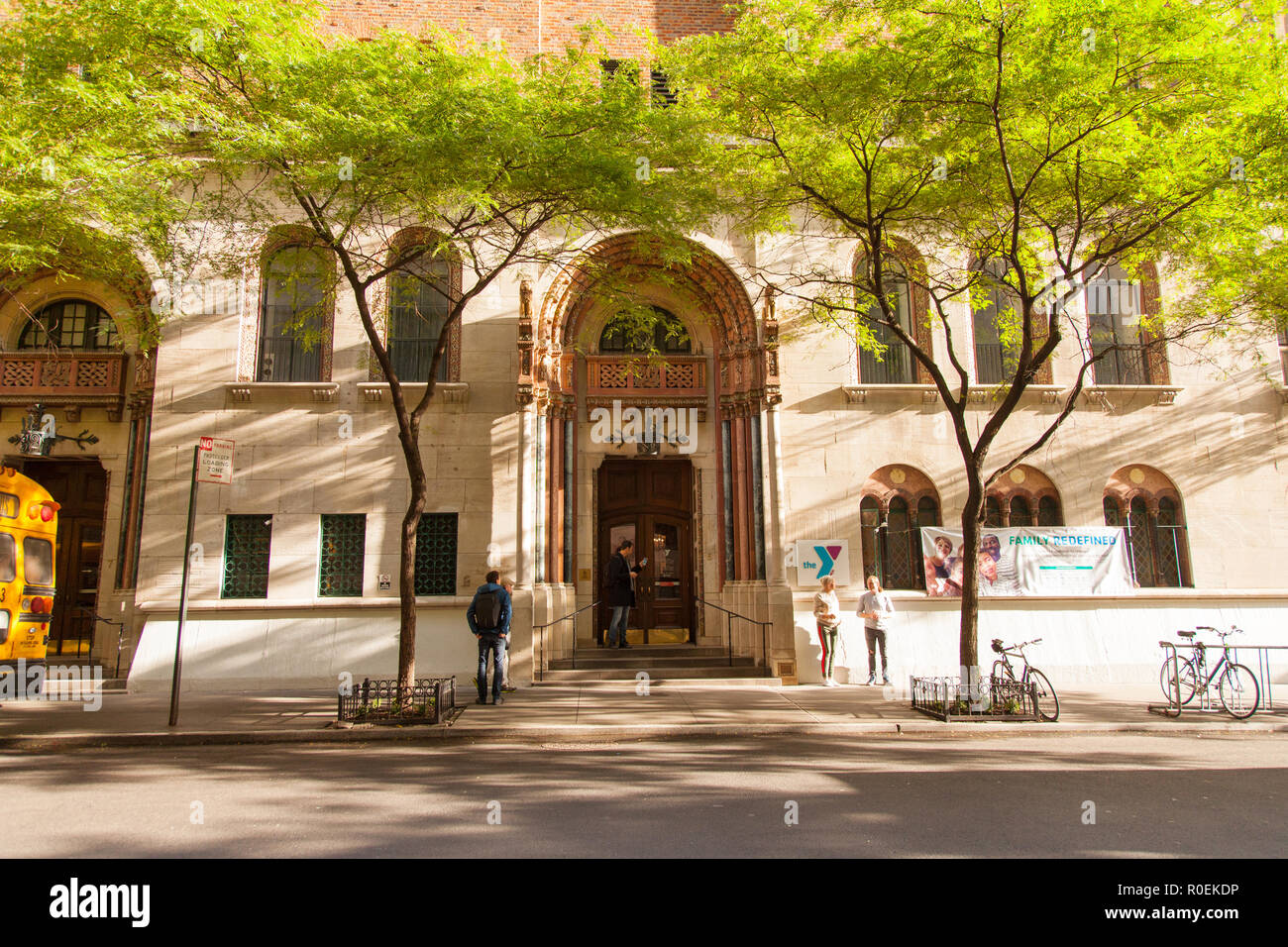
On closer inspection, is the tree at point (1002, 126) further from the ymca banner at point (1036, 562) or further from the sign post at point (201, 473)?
the sign post at point (201, 473)

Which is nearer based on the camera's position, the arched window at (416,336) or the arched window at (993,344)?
the arched window at (416,336)

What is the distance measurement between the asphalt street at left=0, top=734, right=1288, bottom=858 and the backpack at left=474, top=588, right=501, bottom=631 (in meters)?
2.53

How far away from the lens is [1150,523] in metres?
15.8

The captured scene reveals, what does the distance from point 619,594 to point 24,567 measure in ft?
33.0

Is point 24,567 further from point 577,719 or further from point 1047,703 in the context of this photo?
point 1047,703

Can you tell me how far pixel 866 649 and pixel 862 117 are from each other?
9344 mm

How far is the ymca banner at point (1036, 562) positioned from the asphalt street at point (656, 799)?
19.4 feet

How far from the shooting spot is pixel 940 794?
259 inches

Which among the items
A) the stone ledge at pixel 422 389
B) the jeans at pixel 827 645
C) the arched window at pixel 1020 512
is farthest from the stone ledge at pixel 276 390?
the arched window at pixel 1020 512

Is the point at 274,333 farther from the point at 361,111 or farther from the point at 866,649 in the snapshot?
the point at 866,649

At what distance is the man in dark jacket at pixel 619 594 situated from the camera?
49.8ft

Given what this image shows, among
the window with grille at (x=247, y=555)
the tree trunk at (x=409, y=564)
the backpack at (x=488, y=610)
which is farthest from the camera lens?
the window with grille at (x=247, y=555)

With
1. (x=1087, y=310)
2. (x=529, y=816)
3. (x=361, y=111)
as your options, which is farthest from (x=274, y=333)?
(x=1087, y=310)

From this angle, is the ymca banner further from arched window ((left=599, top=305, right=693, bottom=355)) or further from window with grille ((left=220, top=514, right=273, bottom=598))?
window with grille ((left=220, top=514, right=273, bottom=598))
